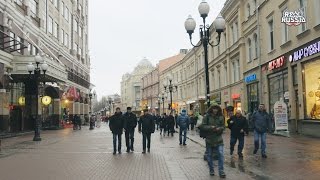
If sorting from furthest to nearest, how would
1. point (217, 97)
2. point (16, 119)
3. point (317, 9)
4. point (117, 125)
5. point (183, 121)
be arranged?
point (217, 97)
point (16, 119)
point (317, 9)
point (183, 121)
point (117, 125)

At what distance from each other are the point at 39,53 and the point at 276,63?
20.5 meters

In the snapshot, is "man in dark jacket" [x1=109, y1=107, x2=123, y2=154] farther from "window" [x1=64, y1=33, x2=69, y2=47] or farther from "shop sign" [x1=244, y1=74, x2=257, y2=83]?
"window" [x1=64, y1=33, x2=69, y2=47]

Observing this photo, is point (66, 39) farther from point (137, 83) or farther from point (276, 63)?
point (137, 83)

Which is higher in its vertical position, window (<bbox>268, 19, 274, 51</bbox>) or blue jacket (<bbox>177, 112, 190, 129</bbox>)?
window (<bbox>268, 19, 274, 51</bbox>)

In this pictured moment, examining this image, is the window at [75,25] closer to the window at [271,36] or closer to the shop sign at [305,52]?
the window at [271,36]

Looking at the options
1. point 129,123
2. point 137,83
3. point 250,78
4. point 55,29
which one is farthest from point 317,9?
point 137,83

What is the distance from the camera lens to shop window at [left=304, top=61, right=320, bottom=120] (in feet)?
72.5

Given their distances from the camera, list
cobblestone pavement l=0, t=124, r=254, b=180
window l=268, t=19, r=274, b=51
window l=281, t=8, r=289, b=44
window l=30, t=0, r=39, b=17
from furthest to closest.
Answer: window l=30, t=0, r=39, b=17 < window l=268, t=19, r=274, b=51 < window l=281, t=8, r=289, b=44 < cobblestone pavement l=0, t=124, r=254, b=180

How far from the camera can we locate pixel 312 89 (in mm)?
22703

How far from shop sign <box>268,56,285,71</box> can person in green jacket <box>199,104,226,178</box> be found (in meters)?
16.4

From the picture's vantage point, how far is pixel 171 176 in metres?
10.7

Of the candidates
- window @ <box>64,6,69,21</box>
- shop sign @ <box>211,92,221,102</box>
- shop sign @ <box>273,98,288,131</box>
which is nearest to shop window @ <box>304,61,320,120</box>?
shop sign @ <box>273,98,288,131</box>

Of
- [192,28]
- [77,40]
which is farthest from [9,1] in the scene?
[77,40]

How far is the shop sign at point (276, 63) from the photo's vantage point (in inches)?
1033
